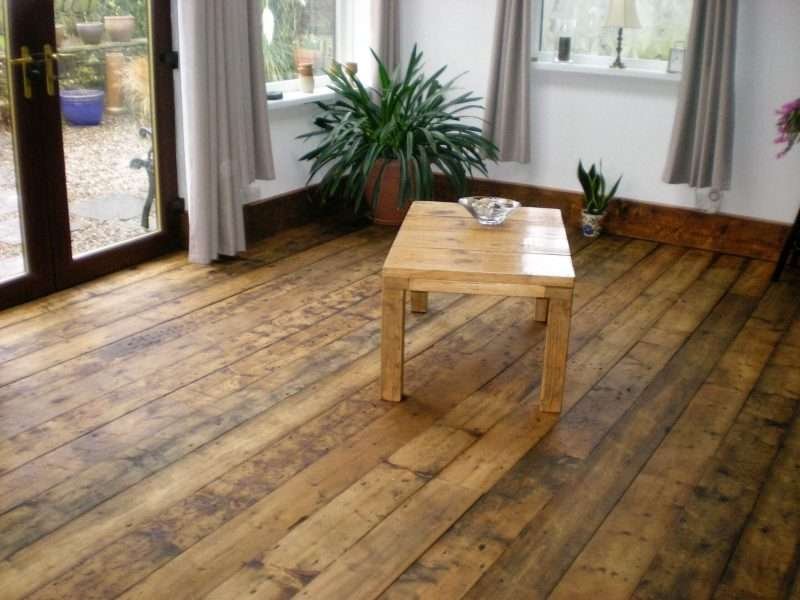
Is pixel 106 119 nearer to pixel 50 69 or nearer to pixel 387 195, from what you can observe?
pixel 50 69

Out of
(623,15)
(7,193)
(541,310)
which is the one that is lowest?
(541,310)

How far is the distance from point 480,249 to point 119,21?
1.96 meters

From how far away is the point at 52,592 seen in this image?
7.60 ft

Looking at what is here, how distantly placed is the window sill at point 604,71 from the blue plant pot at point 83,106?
2.35 m

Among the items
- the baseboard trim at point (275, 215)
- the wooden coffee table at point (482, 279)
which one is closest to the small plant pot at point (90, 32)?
the baseboard trim at point (275, 215)

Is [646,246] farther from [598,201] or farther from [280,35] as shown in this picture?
[280,35]

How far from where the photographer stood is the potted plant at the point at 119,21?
423 centimetres

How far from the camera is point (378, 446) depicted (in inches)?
120

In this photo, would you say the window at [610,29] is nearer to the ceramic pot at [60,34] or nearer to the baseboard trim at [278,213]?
the baseboard trim at [278,213]

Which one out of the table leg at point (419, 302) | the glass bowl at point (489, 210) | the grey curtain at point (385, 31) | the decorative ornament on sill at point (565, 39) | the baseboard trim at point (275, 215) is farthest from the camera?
the grey curtain at point (385, 31)

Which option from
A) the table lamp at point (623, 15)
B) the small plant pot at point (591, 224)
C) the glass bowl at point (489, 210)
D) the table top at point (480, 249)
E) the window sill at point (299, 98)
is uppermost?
the table lamp at point (623, 15)

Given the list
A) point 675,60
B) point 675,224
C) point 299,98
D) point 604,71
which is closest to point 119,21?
point 299,98

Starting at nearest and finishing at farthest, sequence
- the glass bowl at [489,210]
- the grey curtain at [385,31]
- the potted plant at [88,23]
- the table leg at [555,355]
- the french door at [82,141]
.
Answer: the table leg at [555,355], the glass bowl at [489,210], the french door at [82,141], the potted plant at [88,23], the grey curtain at [385,31]

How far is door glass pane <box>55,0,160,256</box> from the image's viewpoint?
4117 mm
